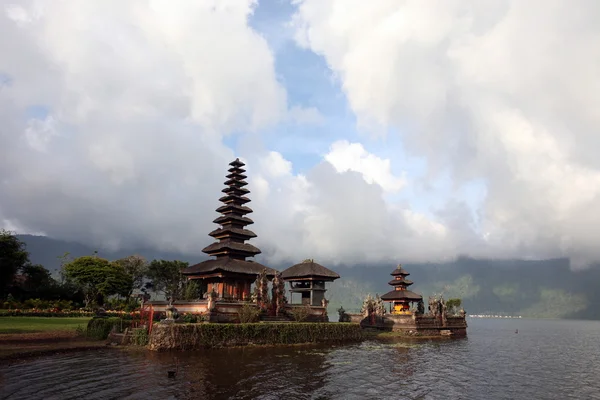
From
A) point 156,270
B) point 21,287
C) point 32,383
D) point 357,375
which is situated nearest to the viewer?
point 32,383

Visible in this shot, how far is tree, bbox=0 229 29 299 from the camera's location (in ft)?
232

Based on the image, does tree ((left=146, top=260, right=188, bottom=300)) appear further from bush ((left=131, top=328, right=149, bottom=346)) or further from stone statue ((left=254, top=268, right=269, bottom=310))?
bush ((left=131, top=328, right=149, bottom=346))

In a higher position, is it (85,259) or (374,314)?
(85,259)

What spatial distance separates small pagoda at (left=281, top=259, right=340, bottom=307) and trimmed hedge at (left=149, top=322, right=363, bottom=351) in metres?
9.44

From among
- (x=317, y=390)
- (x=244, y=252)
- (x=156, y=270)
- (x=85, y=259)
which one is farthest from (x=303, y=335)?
(x=156, y=270)

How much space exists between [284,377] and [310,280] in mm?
34221

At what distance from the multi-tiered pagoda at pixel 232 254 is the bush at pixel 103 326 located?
12422mm

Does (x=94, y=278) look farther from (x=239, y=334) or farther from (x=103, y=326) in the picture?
(x=239, y=334)

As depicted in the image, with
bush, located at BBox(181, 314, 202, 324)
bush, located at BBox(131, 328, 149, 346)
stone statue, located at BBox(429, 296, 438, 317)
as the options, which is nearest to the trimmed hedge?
bush, located at BBox(131, 328, 149, 346)

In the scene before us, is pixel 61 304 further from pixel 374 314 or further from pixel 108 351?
pixel 374 314

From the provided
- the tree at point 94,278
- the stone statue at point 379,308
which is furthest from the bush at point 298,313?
the tree at point 94,278

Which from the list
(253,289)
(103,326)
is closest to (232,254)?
(253,289)

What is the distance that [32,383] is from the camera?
2122 centimetres

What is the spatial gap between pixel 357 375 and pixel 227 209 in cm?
3982
